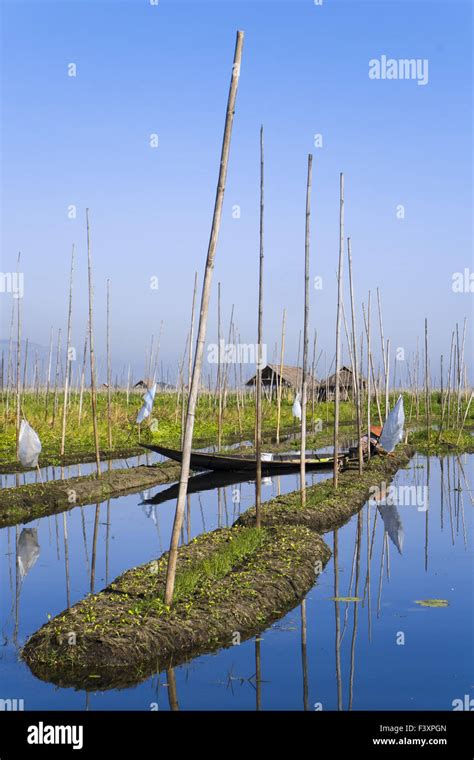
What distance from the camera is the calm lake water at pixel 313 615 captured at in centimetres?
580

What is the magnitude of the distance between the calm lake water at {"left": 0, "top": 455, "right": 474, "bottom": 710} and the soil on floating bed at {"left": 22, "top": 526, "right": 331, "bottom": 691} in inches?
5.8

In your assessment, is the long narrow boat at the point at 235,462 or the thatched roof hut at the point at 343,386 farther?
the thatched roof hut at the point at 343,386

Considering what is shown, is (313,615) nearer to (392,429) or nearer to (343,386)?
(392,429)

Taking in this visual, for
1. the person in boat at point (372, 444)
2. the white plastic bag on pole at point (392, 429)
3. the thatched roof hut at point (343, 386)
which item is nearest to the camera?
the white plastic bag on pole at point (392, 429)

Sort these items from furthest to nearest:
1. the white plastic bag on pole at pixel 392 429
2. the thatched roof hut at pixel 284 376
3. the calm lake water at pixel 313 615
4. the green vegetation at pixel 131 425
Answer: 1. the thatched roof hut at pixel 284 376
2. the green vegetation at pixel 131 425
3. the white plastic bag on pole at pixel 392 429
4. the calm lake water at pixel 313 615

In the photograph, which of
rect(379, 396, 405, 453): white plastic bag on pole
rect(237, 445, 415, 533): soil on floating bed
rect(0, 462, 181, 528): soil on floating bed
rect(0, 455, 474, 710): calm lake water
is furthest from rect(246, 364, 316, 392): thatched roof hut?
rect(0, 455, 474, 710): calm lake water

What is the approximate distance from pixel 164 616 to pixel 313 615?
1.51 m

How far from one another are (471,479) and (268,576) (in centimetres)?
1017

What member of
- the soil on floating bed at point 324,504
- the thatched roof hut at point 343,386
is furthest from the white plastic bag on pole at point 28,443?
the thatched roof hut at point 343,386

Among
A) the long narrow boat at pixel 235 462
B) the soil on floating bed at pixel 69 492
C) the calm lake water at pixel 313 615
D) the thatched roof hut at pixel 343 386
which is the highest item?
the thatched roof hut at pixel 343 386

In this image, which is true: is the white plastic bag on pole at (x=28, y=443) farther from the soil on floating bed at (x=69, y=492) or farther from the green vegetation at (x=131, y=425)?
the green vegetation at (x=131, y=425)

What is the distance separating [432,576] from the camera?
30.4 ft

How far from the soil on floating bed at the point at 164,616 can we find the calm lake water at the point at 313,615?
0.15 m

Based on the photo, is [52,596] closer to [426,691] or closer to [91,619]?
[91,619]
